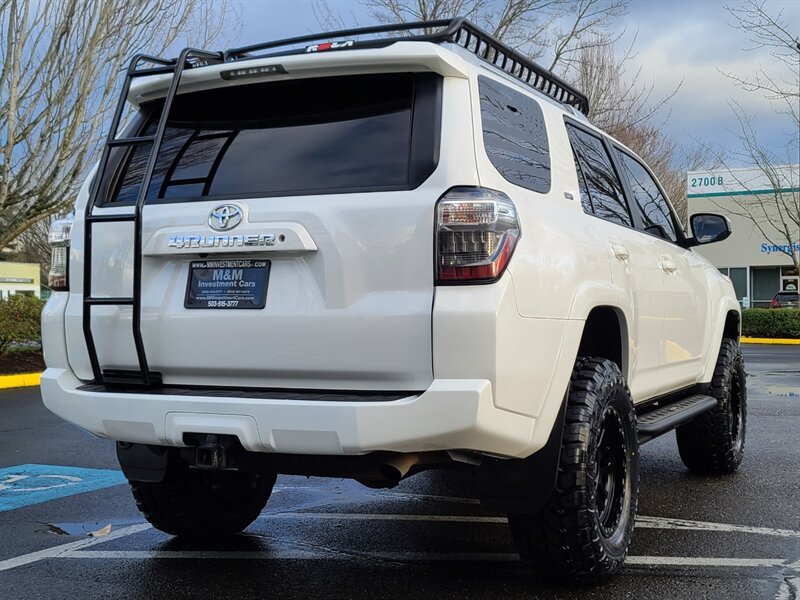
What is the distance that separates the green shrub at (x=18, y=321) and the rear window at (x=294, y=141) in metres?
10.3

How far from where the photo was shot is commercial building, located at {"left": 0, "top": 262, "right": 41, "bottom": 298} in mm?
53106

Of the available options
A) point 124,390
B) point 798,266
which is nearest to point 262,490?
point 124,390

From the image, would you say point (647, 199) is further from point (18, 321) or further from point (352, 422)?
point (18, 321)

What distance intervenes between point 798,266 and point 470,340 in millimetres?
24330

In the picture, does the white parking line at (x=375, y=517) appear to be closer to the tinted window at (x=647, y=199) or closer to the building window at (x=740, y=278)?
the tinted window at (x=647, y=199)

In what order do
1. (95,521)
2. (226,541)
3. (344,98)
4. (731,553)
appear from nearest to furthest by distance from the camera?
(344,98)
(731,553)
(226,541)
(95,521)

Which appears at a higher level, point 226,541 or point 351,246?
point 351,246

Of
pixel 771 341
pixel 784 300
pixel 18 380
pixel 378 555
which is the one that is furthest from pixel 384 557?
pixel 784 300

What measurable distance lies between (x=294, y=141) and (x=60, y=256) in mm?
1146

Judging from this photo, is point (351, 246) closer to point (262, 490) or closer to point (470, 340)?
point (470, 340)

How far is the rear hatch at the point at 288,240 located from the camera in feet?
9.82

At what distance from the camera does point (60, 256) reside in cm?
367

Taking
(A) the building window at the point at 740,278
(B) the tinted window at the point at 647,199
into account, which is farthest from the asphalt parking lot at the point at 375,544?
(A) the building window at the point at 740,278

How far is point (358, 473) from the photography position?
3.12m
